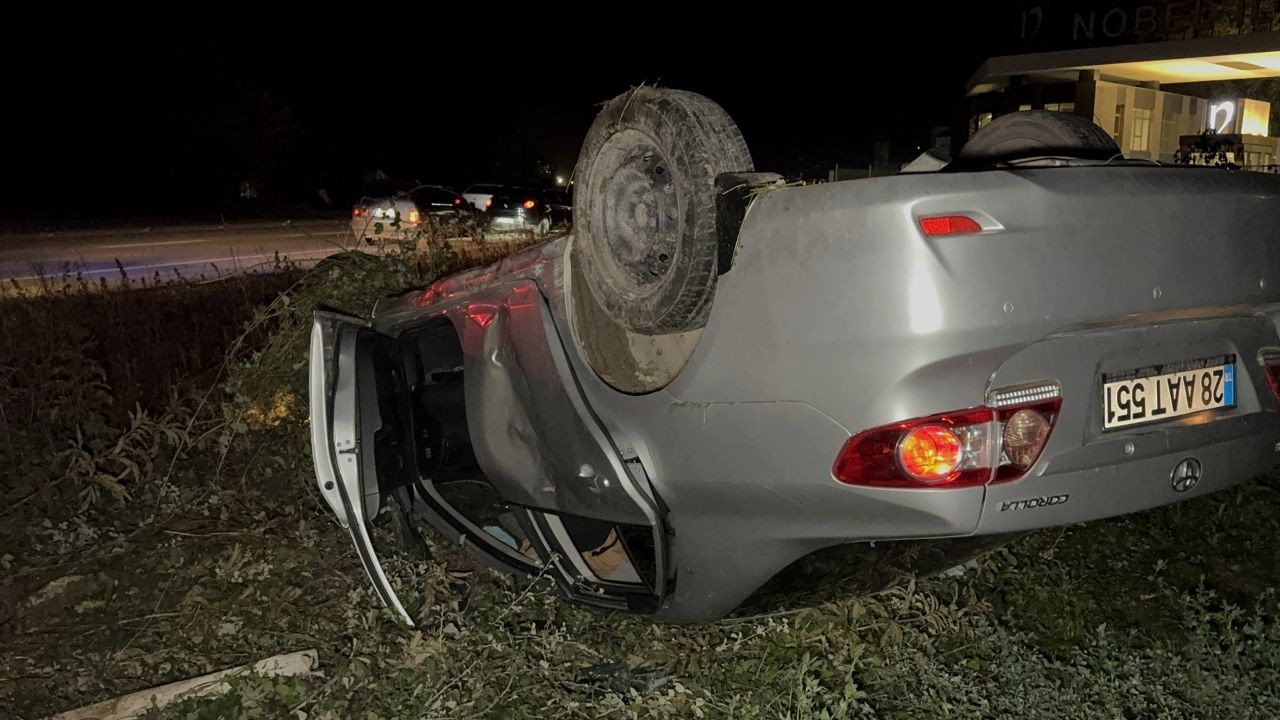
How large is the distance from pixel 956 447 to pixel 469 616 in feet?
6.35

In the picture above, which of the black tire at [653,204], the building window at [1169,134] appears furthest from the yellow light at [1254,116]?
the black tire at [653,204]

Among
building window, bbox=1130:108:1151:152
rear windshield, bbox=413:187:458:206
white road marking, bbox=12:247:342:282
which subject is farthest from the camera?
building window, bbox=1130:108:1151:152

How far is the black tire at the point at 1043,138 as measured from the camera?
2.76 m

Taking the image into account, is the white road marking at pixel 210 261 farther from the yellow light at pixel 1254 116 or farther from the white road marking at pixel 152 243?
the yellow light at pixel 1254 116

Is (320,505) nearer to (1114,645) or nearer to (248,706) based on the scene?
(248,706)

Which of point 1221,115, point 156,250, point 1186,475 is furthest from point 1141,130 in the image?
point 1186,475

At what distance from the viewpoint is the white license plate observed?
2141 millimetres

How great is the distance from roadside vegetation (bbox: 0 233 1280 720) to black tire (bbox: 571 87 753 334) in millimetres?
875

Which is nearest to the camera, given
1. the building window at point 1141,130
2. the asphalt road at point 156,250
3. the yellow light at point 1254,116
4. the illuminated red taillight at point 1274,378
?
the illuminated red taillight at point 1274,378

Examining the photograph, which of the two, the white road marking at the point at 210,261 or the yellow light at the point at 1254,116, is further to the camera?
the yellow light at the point at 1254,116

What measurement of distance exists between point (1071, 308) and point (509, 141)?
41606mm

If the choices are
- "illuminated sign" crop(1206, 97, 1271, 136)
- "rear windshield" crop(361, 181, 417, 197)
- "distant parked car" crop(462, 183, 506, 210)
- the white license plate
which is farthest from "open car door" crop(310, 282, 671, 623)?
"illuminated sign" crop(1206, 97, 1271, 136)

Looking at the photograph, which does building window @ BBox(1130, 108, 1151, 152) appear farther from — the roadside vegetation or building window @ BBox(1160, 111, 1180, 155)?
the roadside vegetation

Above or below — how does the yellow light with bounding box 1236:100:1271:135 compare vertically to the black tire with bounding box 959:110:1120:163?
above
